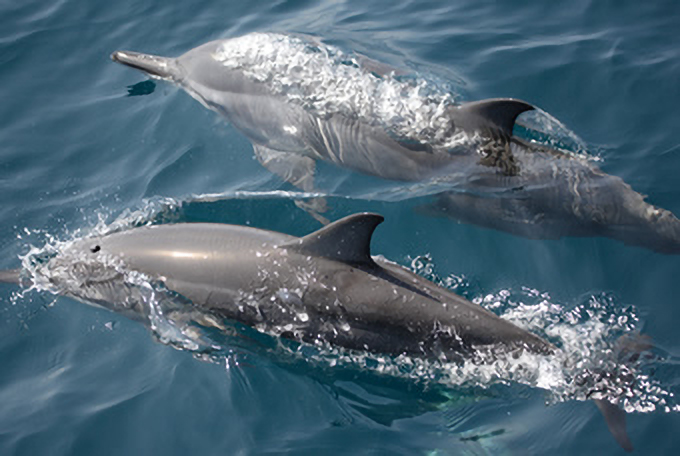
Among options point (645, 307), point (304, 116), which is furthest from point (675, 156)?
point (304, 116)

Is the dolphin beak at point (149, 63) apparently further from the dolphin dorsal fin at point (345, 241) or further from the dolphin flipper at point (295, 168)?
the dolphin dorsal fin at point (345, 241)

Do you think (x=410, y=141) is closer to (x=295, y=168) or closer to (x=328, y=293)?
(x=295, y=168)

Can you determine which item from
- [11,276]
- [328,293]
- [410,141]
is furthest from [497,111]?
[11,276]

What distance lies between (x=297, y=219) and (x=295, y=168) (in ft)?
3.24

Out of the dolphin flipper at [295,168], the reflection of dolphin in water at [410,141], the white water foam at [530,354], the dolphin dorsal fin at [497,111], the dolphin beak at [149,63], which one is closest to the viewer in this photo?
the white water foam at [530,354]

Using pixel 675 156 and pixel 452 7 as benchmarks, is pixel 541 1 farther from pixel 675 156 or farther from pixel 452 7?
pixel 675 156

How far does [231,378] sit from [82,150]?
15.1 ft

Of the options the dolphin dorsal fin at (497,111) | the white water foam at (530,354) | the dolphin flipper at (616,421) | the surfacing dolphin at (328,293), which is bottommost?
the dolphin flipper at (616,421)

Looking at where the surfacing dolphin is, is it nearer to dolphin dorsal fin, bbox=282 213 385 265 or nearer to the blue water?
dolphin dorsal fin, bbox=282 213 385 265

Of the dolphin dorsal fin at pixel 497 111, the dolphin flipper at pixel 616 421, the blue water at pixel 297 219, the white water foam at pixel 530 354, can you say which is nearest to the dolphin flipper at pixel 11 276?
the blue water at pixel 297 219

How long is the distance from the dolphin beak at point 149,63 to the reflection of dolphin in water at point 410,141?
0.68 metres

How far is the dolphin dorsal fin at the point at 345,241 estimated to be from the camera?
512cm

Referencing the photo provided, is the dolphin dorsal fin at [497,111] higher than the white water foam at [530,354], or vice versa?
the dolphin dorsal fin at [497,111]

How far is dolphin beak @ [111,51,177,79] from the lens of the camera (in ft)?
30.6
